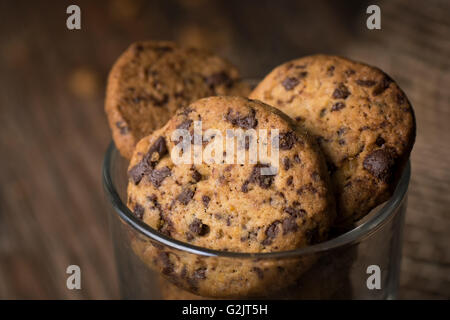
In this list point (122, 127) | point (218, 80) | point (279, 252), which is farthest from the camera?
point (218, 80)

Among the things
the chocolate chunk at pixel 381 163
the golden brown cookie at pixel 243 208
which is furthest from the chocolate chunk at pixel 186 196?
the chocolate chunk at pixel 381 163

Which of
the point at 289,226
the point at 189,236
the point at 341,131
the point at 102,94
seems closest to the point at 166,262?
the point at 189,236

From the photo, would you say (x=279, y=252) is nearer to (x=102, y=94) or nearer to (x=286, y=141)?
(x=286, y=141)

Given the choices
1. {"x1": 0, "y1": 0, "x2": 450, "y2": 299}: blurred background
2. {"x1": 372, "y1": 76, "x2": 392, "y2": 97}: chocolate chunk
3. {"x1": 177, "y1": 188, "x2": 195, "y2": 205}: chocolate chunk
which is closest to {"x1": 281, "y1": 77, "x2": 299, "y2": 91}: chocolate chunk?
{"x1": 372, "y1": 76, "x2": 392, "y2": 97}: chocolate chunk

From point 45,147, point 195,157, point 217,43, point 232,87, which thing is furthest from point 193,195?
point 217,43

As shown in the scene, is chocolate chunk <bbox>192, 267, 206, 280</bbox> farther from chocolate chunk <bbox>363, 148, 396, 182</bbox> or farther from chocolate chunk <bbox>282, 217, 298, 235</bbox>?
chocolate chunk <bbox>363, 148, 396, 182</bbox>
